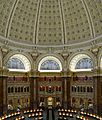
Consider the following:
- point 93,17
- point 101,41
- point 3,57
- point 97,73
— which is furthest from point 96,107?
point 3,57

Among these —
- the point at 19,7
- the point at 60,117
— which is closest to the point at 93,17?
the point at 19,7

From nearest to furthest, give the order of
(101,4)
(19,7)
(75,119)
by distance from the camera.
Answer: (75,119), (101,4), (19,7)

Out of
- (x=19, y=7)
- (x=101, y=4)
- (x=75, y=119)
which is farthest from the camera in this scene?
(x=19, y=7)

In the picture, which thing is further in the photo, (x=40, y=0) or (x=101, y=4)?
(x=40, y=0)

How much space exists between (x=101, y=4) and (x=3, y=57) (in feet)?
75.8

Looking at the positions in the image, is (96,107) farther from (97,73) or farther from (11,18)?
(11,18)

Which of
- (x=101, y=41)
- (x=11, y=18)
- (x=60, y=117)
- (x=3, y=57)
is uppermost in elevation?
(x=11, y=18)

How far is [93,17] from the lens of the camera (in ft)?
162

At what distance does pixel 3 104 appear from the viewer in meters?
48.0

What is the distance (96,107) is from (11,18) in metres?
26.3

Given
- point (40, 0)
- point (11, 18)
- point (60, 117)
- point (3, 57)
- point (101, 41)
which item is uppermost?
point (40, 0)

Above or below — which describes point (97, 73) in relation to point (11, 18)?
below

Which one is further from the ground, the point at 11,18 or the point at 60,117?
the point at 11,18

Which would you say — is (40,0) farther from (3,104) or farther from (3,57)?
(3,104)
